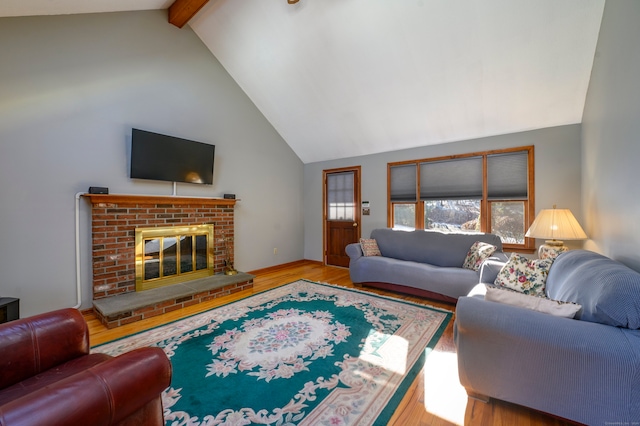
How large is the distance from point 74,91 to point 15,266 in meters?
1.96

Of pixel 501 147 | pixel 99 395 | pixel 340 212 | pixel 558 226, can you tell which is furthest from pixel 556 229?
pixel 99 395

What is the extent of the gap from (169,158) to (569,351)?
4322 millimetres

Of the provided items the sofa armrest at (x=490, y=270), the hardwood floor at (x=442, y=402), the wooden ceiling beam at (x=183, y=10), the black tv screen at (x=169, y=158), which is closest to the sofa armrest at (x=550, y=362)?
the hardwood floor at (x=442, y=402)

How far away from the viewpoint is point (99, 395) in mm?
812

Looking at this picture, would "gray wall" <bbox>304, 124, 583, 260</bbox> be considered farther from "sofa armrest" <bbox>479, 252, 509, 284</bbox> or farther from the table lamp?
"sofa armrest" <bbox>479, 252, 509, 284</bbox>

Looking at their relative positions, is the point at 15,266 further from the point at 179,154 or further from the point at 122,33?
the point at 122,33

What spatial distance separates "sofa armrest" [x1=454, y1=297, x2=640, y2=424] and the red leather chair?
1.66 metres

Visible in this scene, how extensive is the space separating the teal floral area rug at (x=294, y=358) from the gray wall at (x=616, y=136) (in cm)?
162

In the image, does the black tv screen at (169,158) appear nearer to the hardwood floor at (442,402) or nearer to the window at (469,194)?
the hardwood floor at (442,402)

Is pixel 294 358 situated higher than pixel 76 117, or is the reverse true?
pixel 76 117

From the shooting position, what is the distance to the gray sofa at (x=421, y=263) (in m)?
3.22

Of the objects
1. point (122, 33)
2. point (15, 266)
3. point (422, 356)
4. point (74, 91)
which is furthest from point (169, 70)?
point (422, 356)

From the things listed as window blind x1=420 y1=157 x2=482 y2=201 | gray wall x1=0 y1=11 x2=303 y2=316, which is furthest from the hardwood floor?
window blind x1=420 y1=157 x2=482 y2=201

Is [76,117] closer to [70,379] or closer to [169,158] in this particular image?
[169,158]
